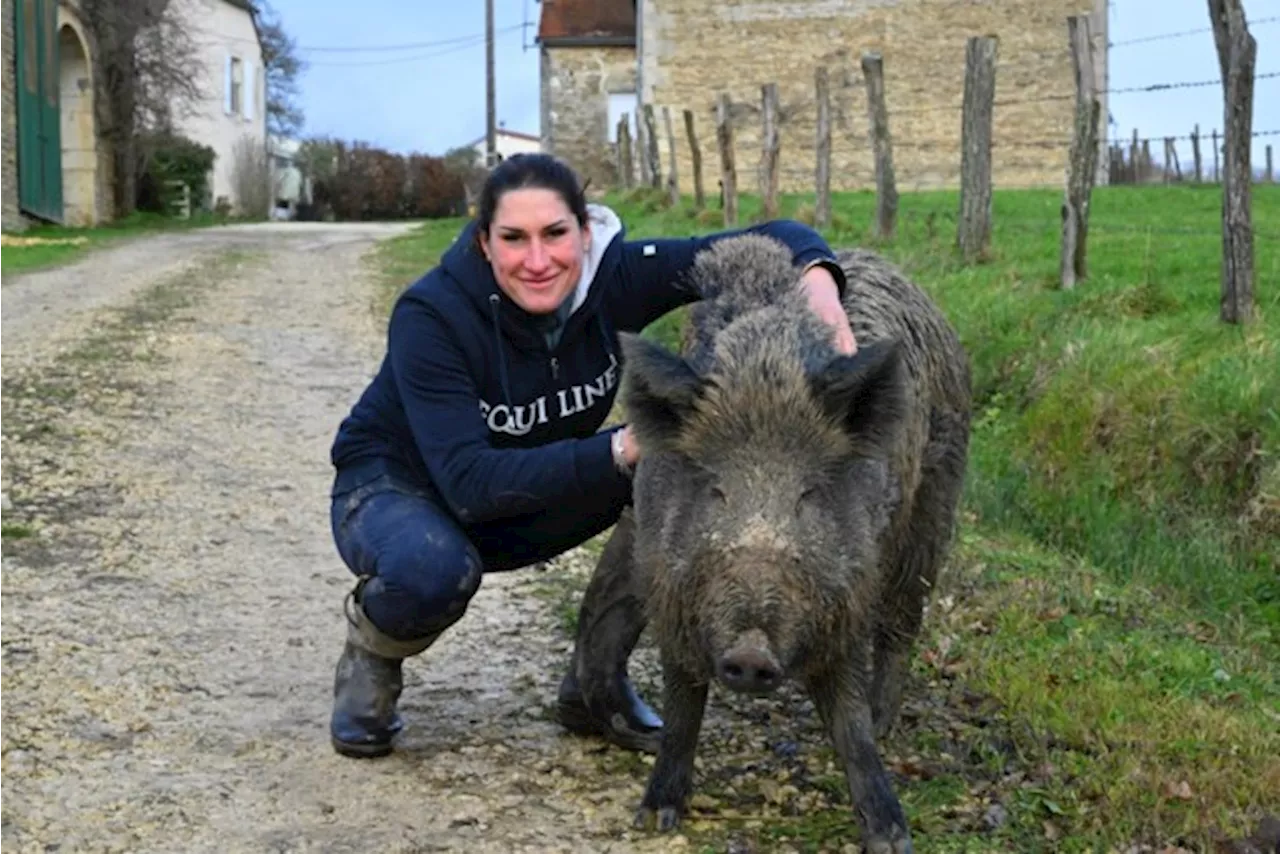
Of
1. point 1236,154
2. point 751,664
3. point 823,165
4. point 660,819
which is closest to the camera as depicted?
point 751,664

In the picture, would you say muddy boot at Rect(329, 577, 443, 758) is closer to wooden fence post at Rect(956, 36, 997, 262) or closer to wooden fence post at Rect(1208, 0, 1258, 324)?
wooden fence post at Rect(1208, 0, 1258, 324)

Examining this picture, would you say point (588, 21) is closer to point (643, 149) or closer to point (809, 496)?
point (643, 149)

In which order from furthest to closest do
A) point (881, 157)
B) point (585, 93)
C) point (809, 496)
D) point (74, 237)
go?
point (585, 93) → point (74, 237) → point (881, 157) → point (809, 496)

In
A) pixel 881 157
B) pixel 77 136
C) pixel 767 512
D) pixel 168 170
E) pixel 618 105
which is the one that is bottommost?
pixel 767 512

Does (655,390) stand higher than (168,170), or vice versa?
(168,170)

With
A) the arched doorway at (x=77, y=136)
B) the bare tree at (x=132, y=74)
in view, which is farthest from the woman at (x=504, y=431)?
the bare tree at (x=132, y=74)

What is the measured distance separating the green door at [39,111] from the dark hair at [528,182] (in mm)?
25515

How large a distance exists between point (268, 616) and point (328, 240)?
2189 centimetres

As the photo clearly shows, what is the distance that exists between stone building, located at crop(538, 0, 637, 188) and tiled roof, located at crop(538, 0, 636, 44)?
2cm

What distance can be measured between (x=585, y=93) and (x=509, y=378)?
114 ft

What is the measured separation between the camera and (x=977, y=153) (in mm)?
12844

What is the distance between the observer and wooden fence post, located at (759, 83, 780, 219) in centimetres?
1716

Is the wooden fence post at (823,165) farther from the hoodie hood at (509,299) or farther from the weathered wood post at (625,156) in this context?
the weathered wood post at (625,156)

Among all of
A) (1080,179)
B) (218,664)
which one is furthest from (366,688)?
(1080,179)
